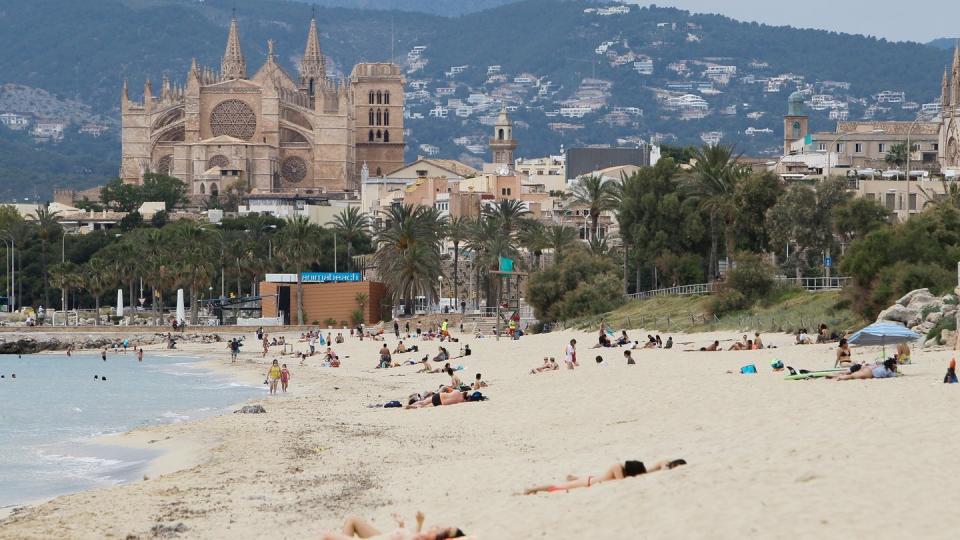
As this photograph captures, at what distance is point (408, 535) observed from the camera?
47.4 feet

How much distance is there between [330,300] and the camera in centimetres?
7888

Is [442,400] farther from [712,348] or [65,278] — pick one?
[65,278]

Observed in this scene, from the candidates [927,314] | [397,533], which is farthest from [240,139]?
[397,533]

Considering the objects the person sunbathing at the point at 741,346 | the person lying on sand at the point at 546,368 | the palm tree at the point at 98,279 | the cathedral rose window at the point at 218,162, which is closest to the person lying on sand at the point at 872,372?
the person sunbathing at the point at 741,346

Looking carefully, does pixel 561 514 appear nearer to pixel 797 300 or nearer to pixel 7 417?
pixel 7 417

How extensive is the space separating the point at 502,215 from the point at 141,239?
121 feet

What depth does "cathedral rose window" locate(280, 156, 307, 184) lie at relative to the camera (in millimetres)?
162125

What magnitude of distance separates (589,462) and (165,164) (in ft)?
484

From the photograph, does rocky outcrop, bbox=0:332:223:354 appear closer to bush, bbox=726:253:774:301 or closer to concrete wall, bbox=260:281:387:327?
concrete wall, bbox=260:281:387:327

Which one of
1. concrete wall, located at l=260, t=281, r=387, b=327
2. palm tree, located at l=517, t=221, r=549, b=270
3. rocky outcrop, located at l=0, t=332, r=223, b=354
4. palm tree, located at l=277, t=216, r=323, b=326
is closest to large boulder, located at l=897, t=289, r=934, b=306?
palm tree, located at l=517, t=221, r=549, b=270

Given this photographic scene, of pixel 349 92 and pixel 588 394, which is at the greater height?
pixel 349 92

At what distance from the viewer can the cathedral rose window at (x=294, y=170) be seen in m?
162

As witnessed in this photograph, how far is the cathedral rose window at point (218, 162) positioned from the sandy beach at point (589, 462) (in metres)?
126

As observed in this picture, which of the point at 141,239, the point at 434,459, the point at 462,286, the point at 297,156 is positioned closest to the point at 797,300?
the point at 434,459
